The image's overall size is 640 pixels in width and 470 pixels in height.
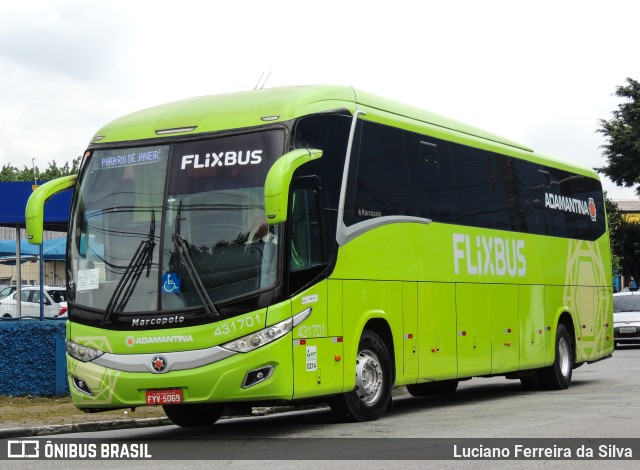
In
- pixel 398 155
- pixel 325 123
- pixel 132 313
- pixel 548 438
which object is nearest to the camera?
pixel 548 438

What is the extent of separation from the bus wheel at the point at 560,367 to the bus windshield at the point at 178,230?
9032mm

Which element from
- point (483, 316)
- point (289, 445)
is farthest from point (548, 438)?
point (483, 316)

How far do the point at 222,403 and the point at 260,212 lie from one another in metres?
2.08

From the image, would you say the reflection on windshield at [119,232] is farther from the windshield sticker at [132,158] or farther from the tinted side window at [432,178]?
the tinted side window at [432,178]

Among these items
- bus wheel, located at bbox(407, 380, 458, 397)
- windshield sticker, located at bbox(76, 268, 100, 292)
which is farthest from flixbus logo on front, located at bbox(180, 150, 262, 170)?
bus wheel, located at bbox(407, 380, 458, 397)

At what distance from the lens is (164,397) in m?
12.1

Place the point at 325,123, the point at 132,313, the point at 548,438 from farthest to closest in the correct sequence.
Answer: the point at 325,123 → the point at 132,313 → the point at 548,438

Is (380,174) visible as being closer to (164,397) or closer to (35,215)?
(164,397)

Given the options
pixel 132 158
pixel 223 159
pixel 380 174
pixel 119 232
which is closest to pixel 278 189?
pixel 223 159

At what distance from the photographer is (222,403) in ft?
40.4

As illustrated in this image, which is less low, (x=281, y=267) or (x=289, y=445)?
(x=281, y=267)

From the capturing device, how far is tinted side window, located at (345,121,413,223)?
13.7 m

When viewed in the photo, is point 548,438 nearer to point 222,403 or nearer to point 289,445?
point 289,445

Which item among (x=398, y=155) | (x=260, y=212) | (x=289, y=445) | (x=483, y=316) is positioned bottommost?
(x=289, y=445)
